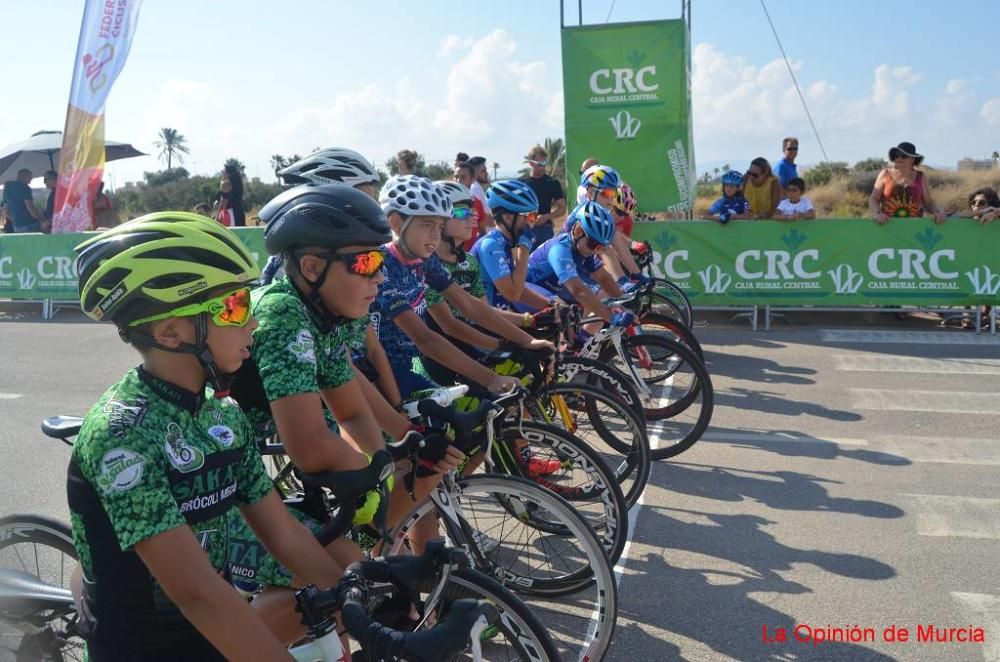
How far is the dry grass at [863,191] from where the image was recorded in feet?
116

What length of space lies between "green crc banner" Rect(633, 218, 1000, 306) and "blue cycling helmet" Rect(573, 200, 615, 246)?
17.4 feet

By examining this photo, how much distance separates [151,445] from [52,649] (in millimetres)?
1426

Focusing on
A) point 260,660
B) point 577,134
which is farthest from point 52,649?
point 577,134

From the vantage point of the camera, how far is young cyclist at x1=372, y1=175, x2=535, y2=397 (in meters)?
4.54

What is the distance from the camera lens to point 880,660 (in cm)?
403

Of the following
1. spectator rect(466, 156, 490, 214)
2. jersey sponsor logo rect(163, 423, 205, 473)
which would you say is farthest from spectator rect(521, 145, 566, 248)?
jersey sponsor logo rect(163, 423, 205, 473)

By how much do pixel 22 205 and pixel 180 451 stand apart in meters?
16.0

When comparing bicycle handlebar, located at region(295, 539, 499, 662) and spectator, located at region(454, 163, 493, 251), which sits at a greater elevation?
spectator, located at region(454, 163, 493, 251)

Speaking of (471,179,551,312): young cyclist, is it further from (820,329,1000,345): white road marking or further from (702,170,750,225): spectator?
(702,170,750,225): spectator

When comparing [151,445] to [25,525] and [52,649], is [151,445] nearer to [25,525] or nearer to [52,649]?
[52,649]

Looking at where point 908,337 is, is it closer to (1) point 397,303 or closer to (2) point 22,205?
(1) point 397,303

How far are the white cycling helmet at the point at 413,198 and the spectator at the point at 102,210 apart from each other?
12743 mm

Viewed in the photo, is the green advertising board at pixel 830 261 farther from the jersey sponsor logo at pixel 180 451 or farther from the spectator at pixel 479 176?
the jersey sponsor logo at pixel 180 451

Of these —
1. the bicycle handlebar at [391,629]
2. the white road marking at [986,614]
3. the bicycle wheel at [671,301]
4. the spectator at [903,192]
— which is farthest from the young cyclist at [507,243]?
the spectator at [903,192]
